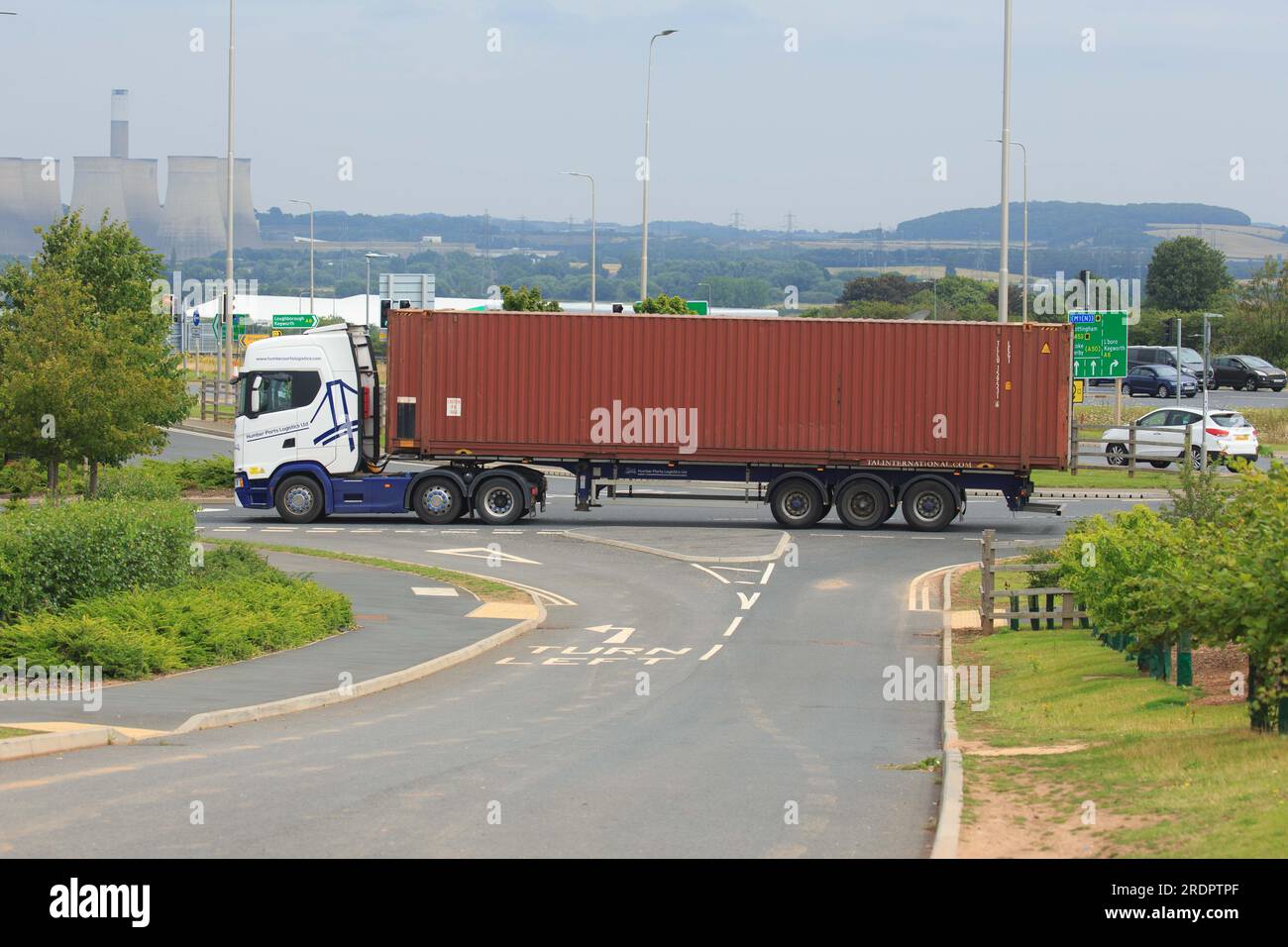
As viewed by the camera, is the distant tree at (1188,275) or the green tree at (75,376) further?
the distant tree at (1188,275)

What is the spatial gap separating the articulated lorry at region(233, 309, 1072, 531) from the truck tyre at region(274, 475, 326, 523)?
4 cm

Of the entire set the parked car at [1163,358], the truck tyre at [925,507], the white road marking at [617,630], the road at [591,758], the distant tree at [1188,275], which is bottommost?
the white road marking at [617,630]

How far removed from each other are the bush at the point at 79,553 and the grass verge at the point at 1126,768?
417 inches

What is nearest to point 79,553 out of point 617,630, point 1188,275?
point 617,630

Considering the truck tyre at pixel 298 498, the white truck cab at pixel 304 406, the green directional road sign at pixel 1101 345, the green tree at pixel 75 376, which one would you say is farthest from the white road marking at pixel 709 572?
A: the green directional road sign at pixel 1101 345

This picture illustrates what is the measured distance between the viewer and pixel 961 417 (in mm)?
32875

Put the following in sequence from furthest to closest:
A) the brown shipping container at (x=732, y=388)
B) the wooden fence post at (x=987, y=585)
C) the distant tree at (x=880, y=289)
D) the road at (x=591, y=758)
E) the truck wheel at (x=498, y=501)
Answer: the distant tree at (x=880, y=289), the truck wheel at (x=498, y=501), the brown shipping container at (x=732, y=388), the wooden fence post at (x=987, y=585), the road at (x=591, y=758)

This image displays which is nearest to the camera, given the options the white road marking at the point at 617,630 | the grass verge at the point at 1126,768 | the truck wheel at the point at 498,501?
the grass verge at the point at 1126,768

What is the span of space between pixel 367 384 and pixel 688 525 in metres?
7.81

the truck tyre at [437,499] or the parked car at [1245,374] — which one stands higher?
the parked car at [1245,374]

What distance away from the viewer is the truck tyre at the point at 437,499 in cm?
3409

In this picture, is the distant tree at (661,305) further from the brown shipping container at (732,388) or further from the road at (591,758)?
the road at (591,758)
